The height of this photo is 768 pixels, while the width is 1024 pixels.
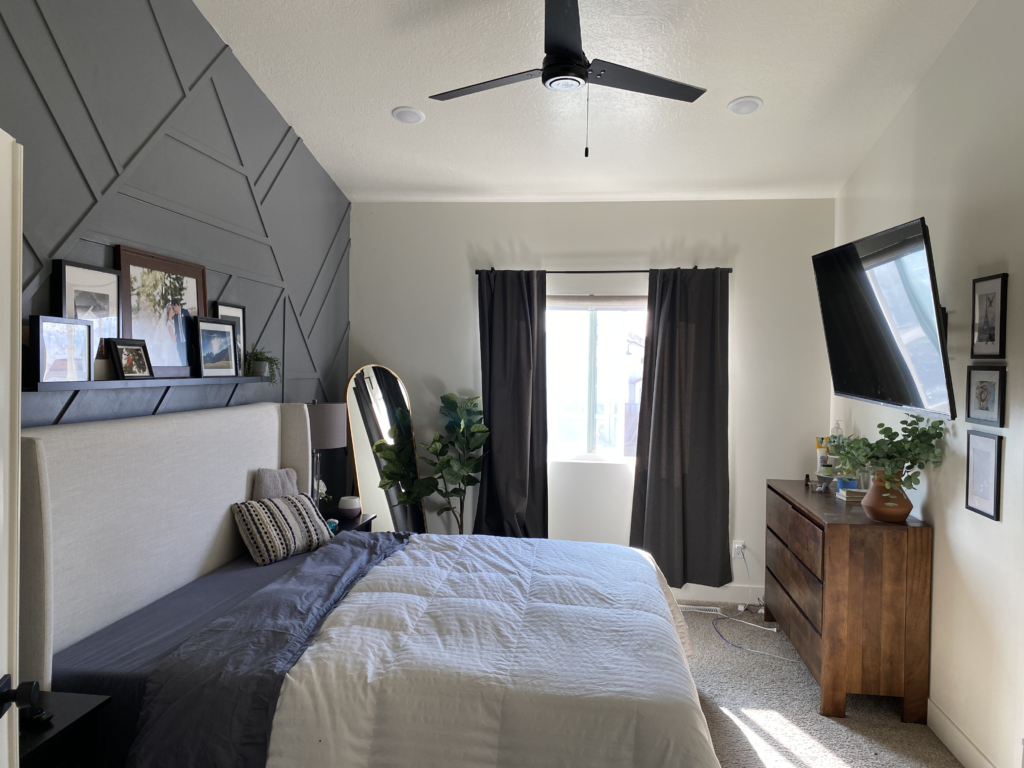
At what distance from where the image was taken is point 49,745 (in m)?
1.32

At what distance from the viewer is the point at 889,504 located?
2664 mm

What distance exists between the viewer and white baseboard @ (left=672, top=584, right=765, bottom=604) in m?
3.97

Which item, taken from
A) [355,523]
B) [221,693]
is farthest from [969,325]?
[355,523]

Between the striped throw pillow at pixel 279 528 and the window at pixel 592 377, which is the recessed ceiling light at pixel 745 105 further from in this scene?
the striped throw pillow at pixel 279 528

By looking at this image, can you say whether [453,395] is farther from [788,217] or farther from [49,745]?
[49,745]

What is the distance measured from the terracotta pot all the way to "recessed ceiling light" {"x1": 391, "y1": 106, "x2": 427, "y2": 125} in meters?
2.82

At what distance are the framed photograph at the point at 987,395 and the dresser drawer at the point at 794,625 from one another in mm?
1169

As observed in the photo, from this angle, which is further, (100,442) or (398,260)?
(398,260)

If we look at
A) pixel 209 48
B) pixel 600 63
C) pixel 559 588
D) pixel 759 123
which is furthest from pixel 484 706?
pixel 759 123

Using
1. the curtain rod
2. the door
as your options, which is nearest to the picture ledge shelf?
the door

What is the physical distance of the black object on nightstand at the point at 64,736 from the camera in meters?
1.29

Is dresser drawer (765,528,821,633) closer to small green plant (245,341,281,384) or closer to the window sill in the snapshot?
the window sill

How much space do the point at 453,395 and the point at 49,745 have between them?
2897mm

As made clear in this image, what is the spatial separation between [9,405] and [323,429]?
2221mm
